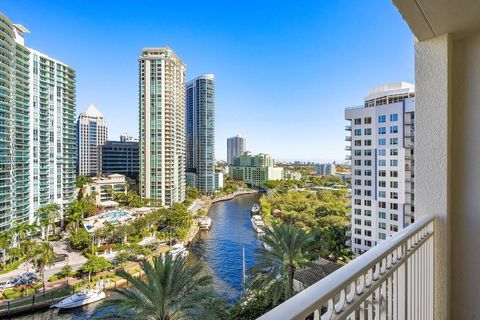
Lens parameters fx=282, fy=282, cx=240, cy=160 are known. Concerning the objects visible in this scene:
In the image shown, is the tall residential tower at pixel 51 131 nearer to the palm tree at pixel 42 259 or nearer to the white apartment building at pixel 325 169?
the palm tree at pixel 42 259

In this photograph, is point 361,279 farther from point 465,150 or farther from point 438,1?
point 465,150

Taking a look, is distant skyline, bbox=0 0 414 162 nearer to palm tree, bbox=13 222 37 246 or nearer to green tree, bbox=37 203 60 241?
green tree, bbox=37 203 60 241

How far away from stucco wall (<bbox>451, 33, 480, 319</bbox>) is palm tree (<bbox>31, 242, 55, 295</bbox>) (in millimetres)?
17625

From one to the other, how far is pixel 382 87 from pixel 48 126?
25535 millimetres

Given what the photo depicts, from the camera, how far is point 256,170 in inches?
2087

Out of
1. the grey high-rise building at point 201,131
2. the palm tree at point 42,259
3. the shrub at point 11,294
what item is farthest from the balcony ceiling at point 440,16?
the grey high-rise building at point 201,131

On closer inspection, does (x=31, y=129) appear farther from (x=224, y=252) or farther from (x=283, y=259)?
(x=283, y=259)

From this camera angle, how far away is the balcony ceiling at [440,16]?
1190 mm

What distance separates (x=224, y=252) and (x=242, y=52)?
33.3 m

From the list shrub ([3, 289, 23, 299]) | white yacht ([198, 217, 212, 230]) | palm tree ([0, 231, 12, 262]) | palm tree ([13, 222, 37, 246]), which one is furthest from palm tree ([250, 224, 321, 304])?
white yacht ([198, 217, 212, 230])

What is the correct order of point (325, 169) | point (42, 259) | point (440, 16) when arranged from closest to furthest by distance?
point (440, 16)
point (42, 259)
point (325, 169)

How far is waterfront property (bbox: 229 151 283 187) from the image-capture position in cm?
5188

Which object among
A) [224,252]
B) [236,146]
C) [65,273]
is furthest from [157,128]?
[236,146]

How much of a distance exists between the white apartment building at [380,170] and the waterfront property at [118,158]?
36380 millimetres
